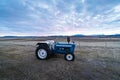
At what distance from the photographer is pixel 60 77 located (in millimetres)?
4465

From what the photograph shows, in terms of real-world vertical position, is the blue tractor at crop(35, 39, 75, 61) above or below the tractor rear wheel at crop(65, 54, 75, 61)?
above

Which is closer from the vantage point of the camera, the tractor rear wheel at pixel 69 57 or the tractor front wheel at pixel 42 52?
the tractor rear wheel at pixel 69 57

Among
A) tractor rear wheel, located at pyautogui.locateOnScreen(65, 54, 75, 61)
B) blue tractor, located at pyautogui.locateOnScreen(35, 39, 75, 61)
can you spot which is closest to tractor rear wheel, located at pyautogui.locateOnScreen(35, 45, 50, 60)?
blue tractor, located at pyautogui.locateOnScreen(35, 39, 75, 61)

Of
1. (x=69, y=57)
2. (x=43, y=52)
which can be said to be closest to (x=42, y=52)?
(x=43, y=52)

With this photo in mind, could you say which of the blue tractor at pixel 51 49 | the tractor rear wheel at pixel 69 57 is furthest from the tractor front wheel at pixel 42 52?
the tractor rear wheel at pixel 69 57

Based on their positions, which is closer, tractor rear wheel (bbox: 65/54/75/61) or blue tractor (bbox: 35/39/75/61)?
tractor rear wheel (bbox: 65/54/75/61)

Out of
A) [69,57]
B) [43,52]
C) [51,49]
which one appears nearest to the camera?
[69,57]

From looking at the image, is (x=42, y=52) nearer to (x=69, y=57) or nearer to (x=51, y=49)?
(x=51, y=49)

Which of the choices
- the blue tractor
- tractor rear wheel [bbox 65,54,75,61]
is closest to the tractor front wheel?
the blue tractor

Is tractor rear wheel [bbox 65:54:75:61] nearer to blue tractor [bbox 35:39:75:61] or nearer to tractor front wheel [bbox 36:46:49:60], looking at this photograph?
blue tractor [bbox 35:39:75:61]

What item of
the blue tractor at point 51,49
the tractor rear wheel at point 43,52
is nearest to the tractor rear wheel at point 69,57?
the blue tractor at point 51,49

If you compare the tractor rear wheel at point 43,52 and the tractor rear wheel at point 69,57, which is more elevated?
the tractor rear wheel at point 43,52

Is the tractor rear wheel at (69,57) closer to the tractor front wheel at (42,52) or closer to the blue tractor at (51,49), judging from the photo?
the blue tractor at (51,49)

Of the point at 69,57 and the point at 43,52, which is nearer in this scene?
the point at 69,57
